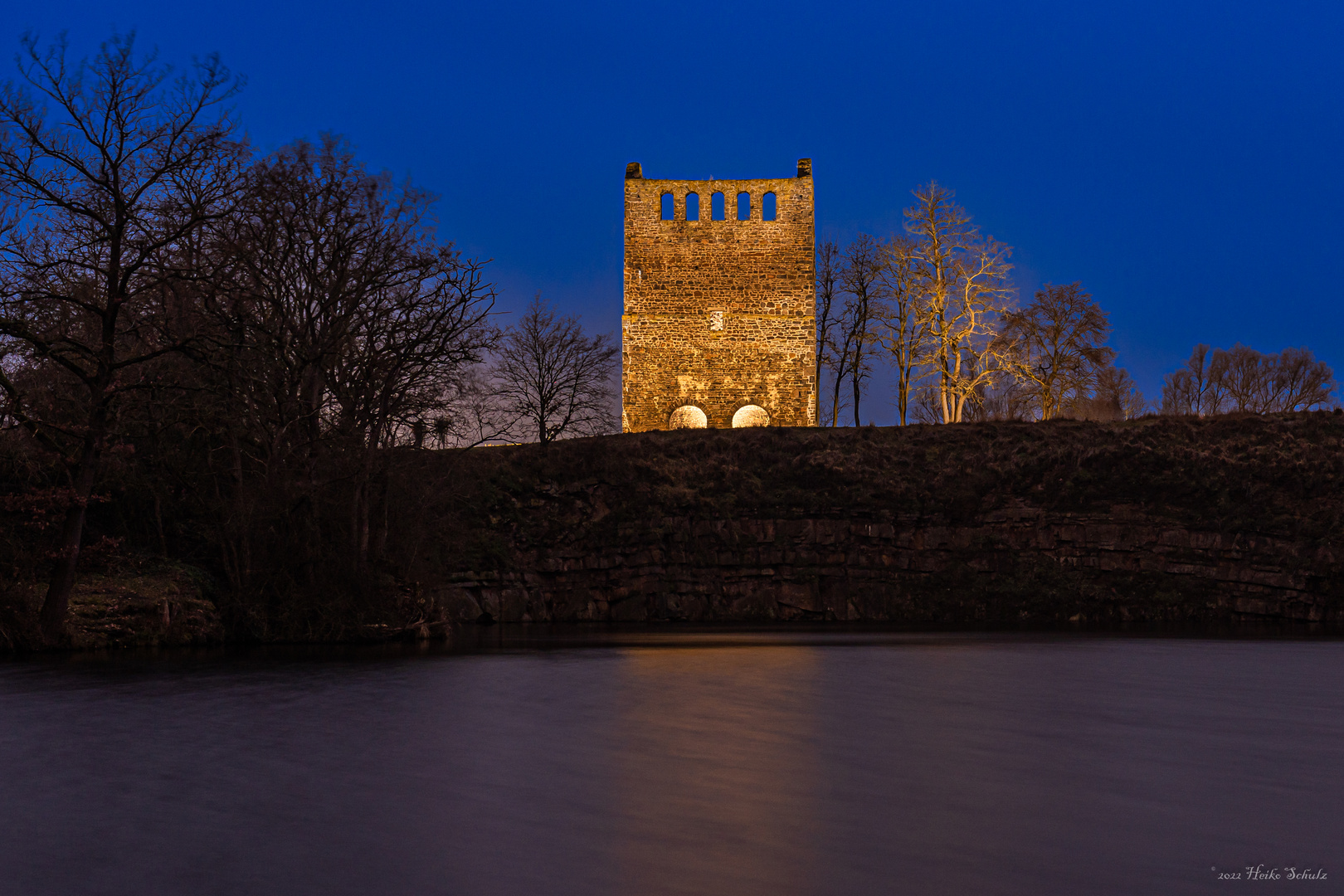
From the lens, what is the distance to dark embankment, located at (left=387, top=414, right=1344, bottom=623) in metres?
34.7

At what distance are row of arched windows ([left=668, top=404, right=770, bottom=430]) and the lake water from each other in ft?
115

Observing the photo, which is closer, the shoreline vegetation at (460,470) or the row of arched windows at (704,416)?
the shoreline vegetation at (460,470)

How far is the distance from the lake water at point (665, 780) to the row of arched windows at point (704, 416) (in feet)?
115

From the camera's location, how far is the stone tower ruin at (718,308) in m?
53.5

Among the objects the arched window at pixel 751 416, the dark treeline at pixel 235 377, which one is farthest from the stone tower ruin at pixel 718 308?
the dark treeline at pixel 235 377

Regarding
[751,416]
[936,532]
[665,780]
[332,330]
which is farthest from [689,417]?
[665,780]

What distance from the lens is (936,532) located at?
122 ft

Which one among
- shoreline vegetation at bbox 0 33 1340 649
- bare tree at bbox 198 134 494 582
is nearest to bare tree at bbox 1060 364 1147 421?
shoreline vegetation at bbox 0 33 1340 649

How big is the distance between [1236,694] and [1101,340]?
41.5m

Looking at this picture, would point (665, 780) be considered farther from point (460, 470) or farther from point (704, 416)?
point (704, 416)

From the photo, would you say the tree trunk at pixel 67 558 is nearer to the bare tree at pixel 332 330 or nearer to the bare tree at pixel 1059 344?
the bare tree at pixel 332 330

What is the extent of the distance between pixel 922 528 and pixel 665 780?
95.4 feet

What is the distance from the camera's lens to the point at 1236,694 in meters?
15.2

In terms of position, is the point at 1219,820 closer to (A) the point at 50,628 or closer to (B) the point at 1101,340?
(A) the point at 50,628
